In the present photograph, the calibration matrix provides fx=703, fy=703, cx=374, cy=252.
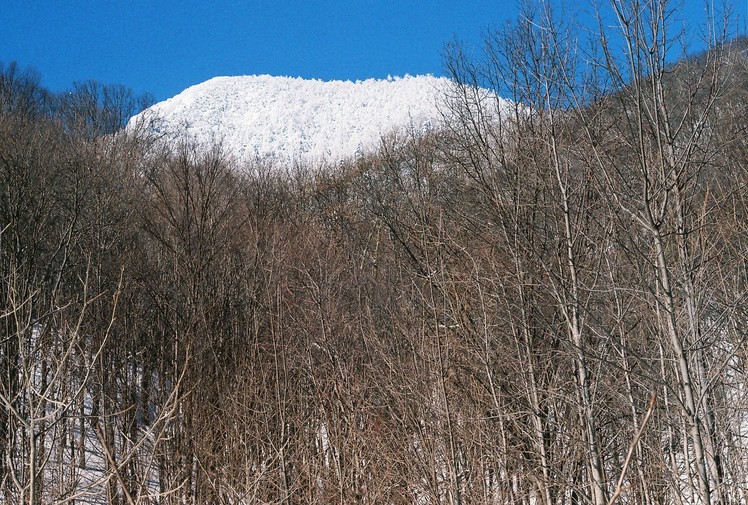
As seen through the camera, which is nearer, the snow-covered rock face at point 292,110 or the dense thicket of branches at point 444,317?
the dense thicket of branches at point 444,317

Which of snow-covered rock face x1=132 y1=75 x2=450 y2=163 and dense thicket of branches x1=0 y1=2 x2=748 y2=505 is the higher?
snow-covered rock face x1=132 y1=75 x2=450 y2=163

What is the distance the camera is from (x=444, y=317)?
11133mm

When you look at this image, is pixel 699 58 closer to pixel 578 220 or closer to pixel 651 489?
pixel 578 220

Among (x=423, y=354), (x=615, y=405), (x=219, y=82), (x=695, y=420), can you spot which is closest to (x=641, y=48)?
(x=695, y=420)

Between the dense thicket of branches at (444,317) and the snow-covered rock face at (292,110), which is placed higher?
the snow-covered rock face at (292,110)

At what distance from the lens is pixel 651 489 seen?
10.0 metres

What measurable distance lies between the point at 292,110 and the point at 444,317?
225 ft

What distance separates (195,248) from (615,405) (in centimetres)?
1080

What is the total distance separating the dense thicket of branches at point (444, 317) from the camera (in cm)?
625

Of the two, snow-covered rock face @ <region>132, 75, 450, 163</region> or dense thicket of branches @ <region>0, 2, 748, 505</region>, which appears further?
snow-covered rock face @ <region>132, 75, 450, 163</region>

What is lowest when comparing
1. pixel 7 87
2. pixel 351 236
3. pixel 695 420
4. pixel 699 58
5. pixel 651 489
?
pixel 651 489

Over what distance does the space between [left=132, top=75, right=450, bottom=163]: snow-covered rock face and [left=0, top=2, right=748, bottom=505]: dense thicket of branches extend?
130 feet

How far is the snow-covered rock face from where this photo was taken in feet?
213

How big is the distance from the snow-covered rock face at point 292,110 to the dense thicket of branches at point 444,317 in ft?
130
